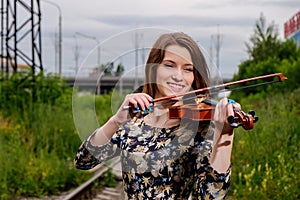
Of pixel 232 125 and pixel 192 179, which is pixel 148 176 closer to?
pixel 192 179

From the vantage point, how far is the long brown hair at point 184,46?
2.03 m

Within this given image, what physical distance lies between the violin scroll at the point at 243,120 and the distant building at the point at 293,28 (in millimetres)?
30676

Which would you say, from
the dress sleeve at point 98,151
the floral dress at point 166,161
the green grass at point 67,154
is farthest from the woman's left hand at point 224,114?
the green grass at point 67,154

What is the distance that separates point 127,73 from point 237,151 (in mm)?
6621

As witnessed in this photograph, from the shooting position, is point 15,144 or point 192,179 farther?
point 15,144

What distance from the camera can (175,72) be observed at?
6.66 feet

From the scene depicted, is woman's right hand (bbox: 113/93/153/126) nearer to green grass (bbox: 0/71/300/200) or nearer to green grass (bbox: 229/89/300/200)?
green grass (bbox: 0/71/300/200)

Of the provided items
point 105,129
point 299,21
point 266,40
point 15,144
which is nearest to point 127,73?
point 105,129

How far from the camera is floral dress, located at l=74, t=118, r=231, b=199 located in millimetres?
2084

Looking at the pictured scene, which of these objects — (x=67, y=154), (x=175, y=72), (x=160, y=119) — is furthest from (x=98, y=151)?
(x=67, y=154)

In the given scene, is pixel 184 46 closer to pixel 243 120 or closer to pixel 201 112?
pixel 201 112

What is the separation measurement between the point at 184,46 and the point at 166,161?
40 centimetres

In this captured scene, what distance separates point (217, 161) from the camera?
2037 millimetres

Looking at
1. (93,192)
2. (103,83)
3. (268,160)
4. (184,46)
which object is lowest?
(93,192)
